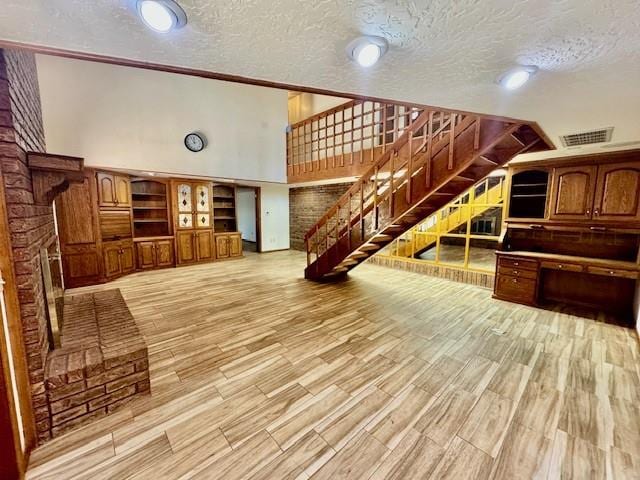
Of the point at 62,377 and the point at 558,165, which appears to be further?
the point at 558,165

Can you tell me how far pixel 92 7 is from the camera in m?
0.88

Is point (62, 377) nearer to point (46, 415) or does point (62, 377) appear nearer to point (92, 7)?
point (46, 415)

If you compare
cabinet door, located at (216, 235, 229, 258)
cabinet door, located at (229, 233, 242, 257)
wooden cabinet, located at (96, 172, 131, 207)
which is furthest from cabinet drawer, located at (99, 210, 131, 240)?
cabinet door, located at (229, 233, 242, 257)

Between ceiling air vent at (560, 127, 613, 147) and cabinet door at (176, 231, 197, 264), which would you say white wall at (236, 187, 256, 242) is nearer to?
cabinet door at (176, 231, 197, 264)

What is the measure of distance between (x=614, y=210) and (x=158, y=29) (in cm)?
502

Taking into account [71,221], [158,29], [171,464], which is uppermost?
[158,29]

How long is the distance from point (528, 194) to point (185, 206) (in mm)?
7120

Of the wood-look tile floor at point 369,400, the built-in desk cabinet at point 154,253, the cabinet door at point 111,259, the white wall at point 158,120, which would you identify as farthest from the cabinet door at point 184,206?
the wood-look tile floor at point 369,400

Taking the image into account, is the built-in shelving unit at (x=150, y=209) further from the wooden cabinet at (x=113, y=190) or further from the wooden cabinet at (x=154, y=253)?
the wooden cabinet at (x=113, y=190)

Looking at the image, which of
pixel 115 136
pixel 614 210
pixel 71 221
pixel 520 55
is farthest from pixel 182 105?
pixel 614 210

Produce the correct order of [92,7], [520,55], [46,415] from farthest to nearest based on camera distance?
[46,415] → [520,55] → [92,7]

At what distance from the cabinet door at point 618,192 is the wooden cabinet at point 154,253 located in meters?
7.93

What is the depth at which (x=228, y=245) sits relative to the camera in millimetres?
7457

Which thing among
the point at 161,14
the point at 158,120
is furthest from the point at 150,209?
the point at 161,14
